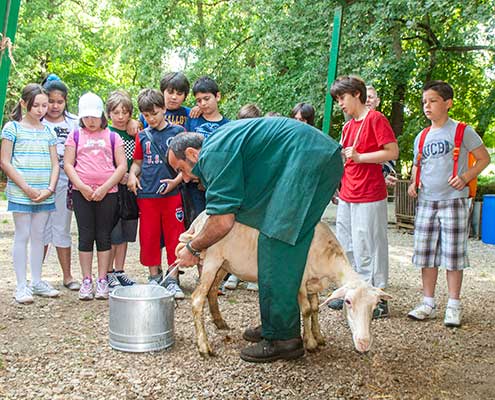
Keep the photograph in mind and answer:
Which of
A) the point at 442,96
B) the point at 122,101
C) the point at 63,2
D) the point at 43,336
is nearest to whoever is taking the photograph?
the point at 43,336

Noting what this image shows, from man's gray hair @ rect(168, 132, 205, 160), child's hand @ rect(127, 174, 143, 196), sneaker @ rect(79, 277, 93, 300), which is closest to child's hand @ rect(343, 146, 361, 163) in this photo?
man's gray hair @ rect(168, 132, 205, 160)

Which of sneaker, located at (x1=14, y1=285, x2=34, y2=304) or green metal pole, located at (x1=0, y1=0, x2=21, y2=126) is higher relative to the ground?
green metal pole, located at (x1=0, y1=0, x2=21, y2=126)

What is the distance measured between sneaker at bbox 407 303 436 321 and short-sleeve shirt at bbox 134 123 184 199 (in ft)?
8.05

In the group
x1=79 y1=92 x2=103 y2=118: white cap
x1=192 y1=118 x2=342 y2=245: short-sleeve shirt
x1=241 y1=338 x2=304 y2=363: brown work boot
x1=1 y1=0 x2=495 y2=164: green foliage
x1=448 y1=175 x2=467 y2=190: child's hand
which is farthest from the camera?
x1=1 y1=0 x2=495 y2=164: green foliage

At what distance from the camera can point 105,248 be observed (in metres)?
5.12

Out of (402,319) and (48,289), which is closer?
(402,319)

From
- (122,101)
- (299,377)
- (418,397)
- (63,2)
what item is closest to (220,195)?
(299,377)

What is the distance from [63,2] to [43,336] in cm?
2257

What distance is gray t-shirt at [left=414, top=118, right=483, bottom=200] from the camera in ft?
15.1

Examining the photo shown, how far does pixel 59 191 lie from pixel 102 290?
1.11 meters

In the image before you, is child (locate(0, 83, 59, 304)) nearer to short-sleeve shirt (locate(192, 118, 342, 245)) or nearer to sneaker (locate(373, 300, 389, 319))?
short-sleeve shirt (locate(192, 118, 342, 245))

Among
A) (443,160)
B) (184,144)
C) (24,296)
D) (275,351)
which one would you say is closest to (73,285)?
(24,296)

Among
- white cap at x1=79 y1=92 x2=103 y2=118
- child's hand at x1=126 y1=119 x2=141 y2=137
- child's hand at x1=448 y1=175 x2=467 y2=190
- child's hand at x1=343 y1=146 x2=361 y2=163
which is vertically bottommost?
child's hand at x1=448 y1=175 x2=467 y2=190

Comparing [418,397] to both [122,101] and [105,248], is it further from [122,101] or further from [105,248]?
[122,101]
